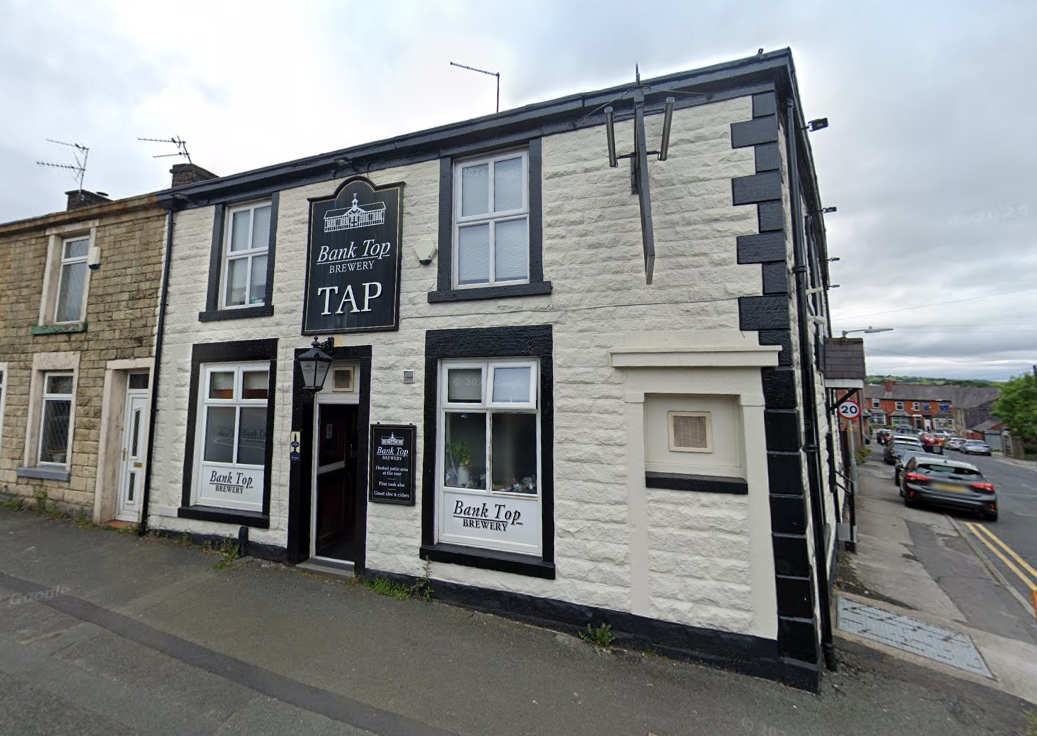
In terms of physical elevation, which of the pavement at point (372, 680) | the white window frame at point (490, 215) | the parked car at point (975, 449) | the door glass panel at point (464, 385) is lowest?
the parked car at point (975, 449)

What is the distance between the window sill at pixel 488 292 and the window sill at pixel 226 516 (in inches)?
152

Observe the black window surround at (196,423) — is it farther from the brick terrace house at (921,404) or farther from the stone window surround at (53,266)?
the brick terrace house at (921,404)

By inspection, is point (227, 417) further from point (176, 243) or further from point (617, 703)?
point (617, 703)

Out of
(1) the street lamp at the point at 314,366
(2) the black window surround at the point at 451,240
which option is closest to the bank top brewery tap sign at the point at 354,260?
(1) the street lamp at the point at 314,366

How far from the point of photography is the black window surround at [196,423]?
605 cm

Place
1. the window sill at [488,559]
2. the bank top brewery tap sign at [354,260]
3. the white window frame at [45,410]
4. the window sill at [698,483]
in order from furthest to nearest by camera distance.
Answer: the white window frame at [45,410] < the bank top brewery tap sign at [354,260] < the window sill at [488,559] < the window sill at [698,483]

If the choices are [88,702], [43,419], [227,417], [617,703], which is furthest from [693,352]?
[43,419]

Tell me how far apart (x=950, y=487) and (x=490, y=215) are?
48.1 ft

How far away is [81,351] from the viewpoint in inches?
313

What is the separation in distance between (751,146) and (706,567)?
13.5ft

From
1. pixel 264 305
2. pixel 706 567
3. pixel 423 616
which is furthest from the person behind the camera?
pixel 264 305

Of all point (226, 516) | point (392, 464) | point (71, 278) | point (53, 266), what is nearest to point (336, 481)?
point (226, 516)

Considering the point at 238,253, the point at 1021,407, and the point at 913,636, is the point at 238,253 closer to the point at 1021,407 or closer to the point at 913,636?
the point at 913,636

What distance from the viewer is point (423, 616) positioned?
4.65 m
